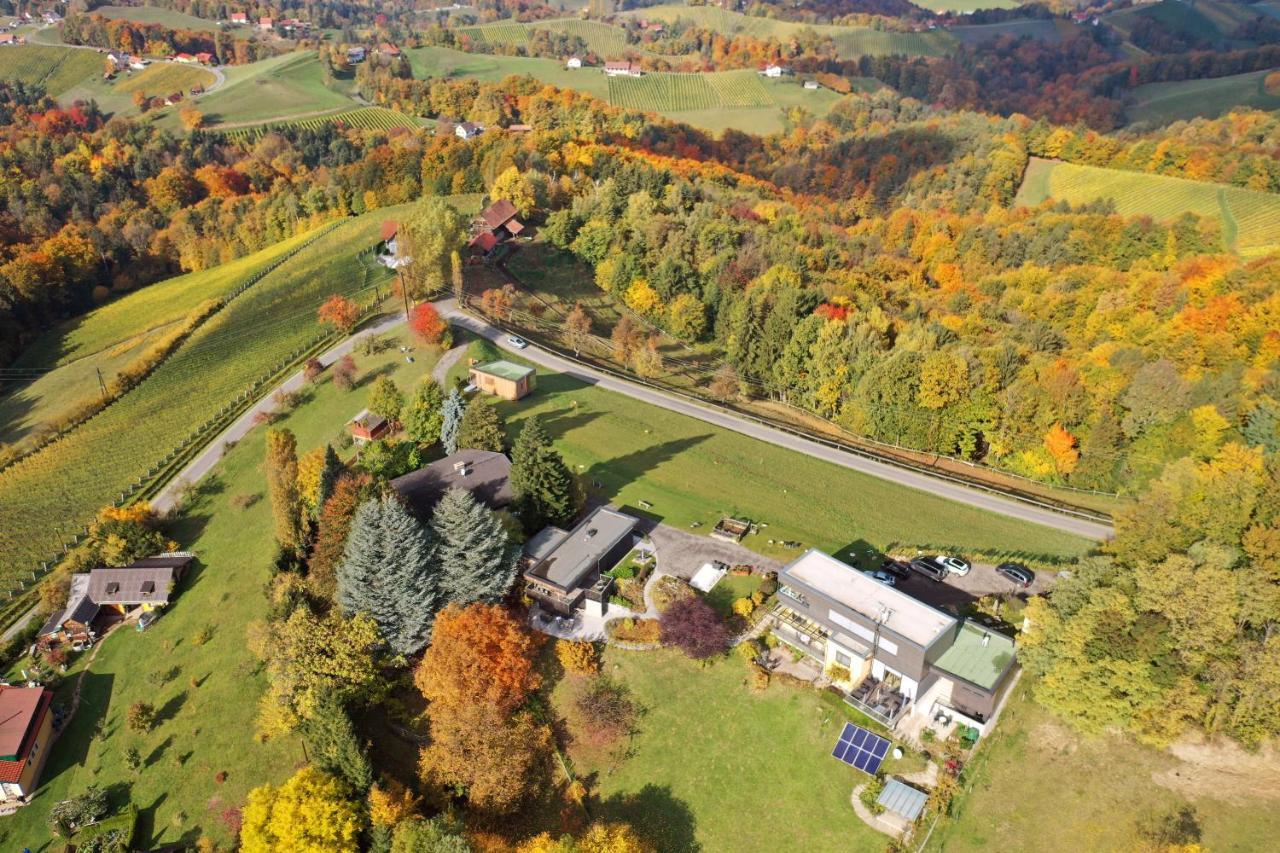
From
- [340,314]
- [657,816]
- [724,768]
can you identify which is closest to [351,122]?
[340,314]

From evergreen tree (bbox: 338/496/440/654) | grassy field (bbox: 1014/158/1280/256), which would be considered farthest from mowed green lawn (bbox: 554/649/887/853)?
grassy field (bbox: 1014/158/1280/256)

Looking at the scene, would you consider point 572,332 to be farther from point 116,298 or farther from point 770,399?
point 116,298

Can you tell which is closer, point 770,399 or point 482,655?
point 482,655

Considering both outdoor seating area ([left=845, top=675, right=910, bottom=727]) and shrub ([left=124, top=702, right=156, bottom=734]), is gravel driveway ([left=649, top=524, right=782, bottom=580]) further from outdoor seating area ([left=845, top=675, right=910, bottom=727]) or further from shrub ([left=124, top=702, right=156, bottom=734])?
shrub ([left=124, top=702, right=156, bottom=734])

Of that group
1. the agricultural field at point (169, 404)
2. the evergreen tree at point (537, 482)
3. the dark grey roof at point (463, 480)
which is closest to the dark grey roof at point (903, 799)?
the evergreen tree at point (537, 482)

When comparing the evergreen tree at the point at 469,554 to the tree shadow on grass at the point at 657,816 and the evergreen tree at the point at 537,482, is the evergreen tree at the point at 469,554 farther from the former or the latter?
the tree shadow on grass at the point at 657,816

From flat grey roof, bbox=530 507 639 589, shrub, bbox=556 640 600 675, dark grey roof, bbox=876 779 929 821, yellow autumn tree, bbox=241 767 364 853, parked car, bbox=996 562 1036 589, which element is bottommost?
yellow autumn tree, bbox=241 767 364 853

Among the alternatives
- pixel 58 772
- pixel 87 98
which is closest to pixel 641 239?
pixel 58 772
